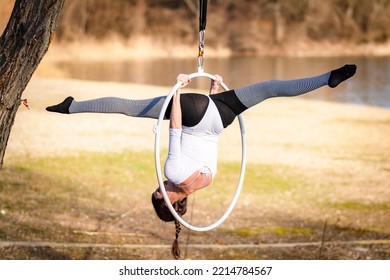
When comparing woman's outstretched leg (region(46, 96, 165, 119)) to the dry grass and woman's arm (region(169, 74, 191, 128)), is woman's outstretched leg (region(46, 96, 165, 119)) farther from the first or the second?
the dry grass

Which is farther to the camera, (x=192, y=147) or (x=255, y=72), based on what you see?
(x=255, y=72)

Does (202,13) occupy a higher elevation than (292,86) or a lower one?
higher

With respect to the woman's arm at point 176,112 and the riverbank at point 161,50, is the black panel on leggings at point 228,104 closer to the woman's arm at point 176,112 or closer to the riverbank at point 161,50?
the woman's arm at point 176,112

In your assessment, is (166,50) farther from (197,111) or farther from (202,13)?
(197,111)

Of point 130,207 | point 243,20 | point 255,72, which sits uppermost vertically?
point 243,20

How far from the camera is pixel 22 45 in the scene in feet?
16.3

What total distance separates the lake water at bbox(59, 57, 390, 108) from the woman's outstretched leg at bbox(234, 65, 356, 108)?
67.1ft

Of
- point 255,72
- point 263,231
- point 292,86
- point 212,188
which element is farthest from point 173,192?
point 255,72

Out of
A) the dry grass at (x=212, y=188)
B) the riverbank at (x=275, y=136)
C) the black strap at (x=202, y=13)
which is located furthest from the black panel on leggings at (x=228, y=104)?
the riverbank at (x=275, y=136)

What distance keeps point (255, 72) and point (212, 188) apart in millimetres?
24219

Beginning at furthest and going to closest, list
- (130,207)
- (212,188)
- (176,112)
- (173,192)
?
1. (212,188)
2. (130,207)
3. (173,192)
4. (176,112)

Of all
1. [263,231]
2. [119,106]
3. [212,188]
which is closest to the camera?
[119,106]

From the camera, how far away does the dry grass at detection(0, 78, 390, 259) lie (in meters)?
8.73
